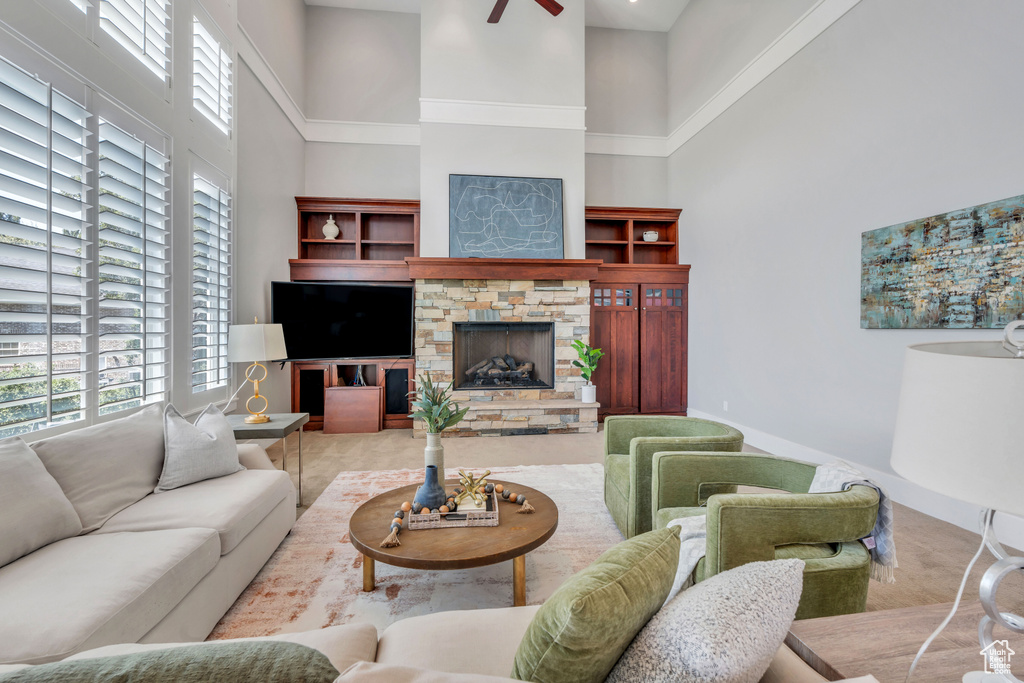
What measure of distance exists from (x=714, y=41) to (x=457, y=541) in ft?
18.3

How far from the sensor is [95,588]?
4.22 ft

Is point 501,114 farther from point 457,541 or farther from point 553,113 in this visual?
point 457,541

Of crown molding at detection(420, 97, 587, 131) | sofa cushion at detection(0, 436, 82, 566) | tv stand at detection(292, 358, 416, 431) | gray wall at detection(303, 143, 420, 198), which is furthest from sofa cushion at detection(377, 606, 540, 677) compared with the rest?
Result: gray wall at detection(303, 143, 420, 198)

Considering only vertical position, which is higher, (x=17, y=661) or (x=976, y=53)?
(x=976, y=53)

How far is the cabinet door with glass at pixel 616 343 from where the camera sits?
5.41 meters

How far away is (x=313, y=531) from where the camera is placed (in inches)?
100

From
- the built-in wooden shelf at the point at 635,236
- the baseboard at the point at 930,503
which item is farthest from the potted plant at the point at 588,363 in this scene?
the baseboard at the point at 930,503

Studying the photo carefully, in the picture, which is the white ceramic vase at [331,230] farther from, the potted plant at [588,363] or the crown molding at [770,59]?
the crown molding at [770,59]

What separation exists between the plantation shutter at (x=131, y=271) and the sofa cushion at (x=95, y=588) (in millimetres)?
1004

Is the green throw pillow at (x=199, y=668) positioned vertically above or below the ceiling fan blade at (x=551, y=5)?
below

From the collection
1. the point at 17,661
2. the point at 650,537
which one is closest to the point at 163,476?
the point at 17,661

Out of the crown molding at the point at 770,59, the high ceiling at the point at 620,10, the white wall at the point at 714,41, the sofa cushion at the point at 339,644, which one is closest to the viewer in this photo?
the sofa cushion at the point at 339,644

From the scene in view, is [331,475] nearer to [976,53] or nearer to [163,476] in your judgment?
[163,476]

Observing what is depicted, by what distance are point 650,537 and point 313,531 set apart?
227cm
